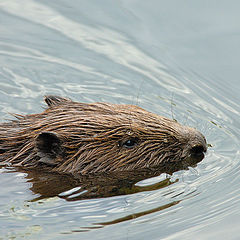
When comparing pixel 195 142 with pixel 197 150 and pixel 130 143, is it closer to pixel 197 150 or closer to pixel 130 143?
pixel 197 150

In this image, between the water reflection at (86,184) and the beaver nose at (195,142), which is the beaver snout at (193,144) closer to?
the beaver nose at (195,142)

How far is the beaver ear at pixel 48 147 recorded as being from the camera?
7.56 meters

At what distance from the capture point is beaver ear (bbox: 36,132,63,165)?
756 cm

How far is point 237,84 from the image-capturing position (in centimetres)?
1119

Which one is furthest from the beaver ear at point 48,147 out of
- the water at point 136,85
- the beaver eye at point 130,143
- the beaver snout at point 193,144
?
the beaver snout at point 193,144

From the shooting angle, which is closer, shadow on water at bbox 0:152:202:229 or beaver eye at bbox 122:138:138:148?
shadow on water at bbox 0:152:202:229

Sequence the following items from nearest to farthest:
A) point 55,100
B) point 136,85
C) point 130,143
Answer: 1. point 130,143
2. point 55,100
3. point 136,85

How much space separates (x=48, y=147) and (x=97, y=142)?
0.64m

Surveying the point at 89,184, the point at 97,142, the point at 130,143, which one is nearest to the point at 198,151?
the point at 130,143

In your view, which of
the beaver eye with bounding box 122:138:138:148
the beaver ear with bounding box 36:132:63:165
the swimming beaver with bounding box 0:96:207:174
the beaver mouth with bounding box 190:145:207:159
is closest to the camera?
the beaver ear with bounding box 36:132:63:165

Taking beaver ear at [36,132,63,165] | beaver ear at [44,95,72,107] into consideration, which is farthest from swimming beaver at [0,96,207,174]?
beaver ear at [44,95,72,107]

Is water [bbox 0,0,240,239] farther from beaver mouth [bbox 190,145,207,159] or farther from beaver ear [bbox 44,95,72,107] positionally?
beaver ear [bbox 44,95,72,107]

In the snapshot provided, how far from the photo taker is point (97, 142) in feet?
25.7

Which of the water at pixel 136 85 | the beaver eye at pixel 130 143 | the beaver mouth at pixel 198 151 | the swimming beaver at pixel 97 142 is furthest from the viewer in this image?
the beaver mouth at pixel 198 151
